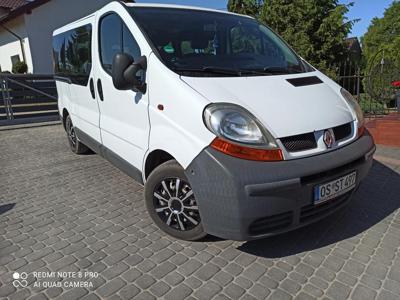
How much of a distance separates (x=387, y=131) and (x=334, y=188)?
378cm

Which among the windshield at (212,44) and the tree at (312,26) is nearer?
the windshield at (212,44)

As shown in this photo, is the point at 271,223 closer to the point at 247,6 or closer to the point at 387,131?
the point at 387,131

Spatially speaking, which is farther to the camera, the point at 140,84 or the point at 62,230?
the point at 62,230

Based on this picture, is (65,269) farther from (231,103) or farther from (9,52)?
(9,52)

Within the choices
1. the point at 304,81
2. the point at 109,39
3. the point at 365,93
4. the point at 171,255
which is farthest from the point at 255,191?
the point at 365,93

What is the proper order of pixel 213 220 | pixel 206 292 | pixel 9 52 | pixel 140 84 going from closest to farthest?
1. pixel 206 292
2. pixel 213 220
3. pixel 140 84
4. pixel 9 52

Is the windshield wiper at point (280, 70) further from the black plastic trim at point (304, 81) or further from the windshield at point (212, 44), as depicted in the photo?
the black plastic trim at point (304, 81)

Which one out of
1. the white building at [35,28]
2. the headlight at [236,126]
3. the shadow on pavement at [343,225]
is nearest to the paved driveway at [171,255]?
the shadow on pavement at [343,225]

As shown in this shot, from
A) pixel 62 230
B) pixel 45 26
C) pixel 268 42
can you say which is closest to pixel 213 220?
pixel 62 230

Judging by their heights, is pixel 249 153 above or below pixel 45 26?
below

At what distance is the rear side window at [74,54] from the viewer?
412 cm

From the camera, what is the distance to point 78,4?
1727cm

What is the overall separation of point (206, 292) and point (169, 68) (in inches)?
65.7

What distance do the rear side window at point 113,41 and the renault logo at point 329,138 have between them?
1688mm
